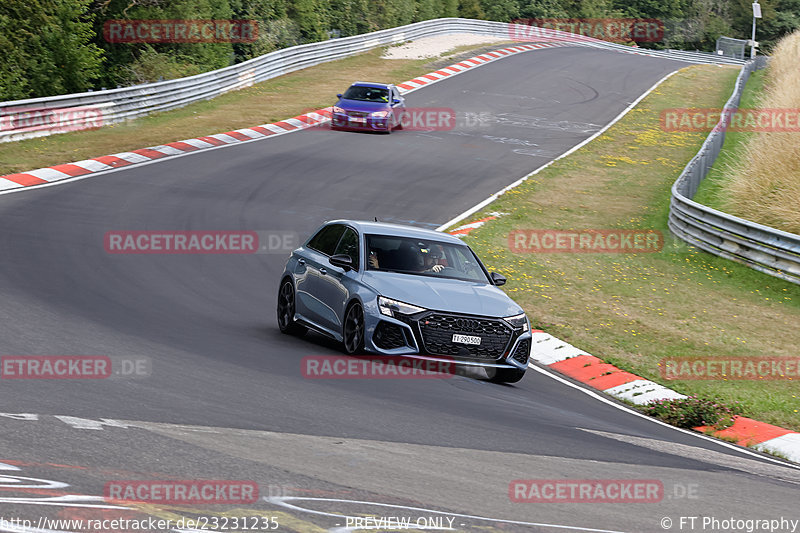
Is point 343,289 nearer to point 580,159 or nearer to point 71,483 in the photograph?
point 71,483

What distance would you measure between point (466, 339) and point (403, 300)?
2.58 ft

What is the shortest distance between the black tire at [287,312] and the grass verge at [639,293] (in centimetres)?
385

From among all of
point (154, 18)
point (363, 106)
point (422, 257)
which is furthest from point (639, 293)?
point (154, 18)

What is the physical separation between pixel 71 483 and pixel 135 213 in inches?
575

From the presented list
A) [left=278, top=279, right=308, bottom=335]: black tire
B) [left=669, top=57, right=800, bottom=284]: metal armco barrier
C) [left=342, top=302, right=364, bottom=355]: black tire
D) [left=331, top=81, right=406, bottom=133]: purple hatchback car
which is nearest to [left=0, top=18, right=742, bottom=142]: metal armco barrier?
[left=331, top=81, right=406, bottom=133]: purple hatchback car

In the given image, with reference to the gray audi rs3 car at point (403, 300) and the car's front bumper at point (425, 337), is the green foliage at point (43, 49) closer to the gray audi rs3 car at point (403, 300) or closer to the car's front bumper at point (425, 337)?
the gray audi rs3 car at point (403, 300)

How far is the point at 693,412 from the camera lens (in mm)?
11648

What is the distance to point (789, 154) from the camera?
2194cm

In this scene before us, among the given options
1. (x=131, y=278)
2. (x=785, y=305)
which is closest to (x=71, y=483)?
(x=131, y=278)

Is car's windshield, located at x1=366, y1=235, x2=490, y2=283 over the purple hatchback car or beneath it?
over

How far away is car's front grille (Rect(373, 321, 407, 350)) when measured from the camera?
1162 cm

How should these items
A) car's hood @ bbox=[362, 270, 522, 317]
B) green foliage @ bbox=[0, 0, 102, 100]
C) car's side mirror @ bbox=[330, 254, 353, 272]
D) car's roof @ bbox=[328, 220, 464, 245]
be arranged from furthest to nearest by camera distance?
green foliage @ bbox=[0, 0, 102, 100] < car's roof @ bbox=[328, 220, 464, 245] < car's side mirror @ bbox=[330, 254, 353, 272] < car's hood @ bbox=[362, 270, 522, 317]

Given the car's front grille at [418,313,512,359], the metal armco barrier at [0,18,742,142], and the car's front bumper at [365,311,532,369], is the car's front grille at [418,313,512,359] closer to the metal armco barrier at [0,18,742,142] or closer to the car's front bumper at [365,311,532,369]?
the car's front bumper at [365,311,532,369]

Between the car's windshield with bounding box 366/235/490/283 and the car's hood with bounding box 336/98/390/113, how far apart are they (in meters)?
20.4
